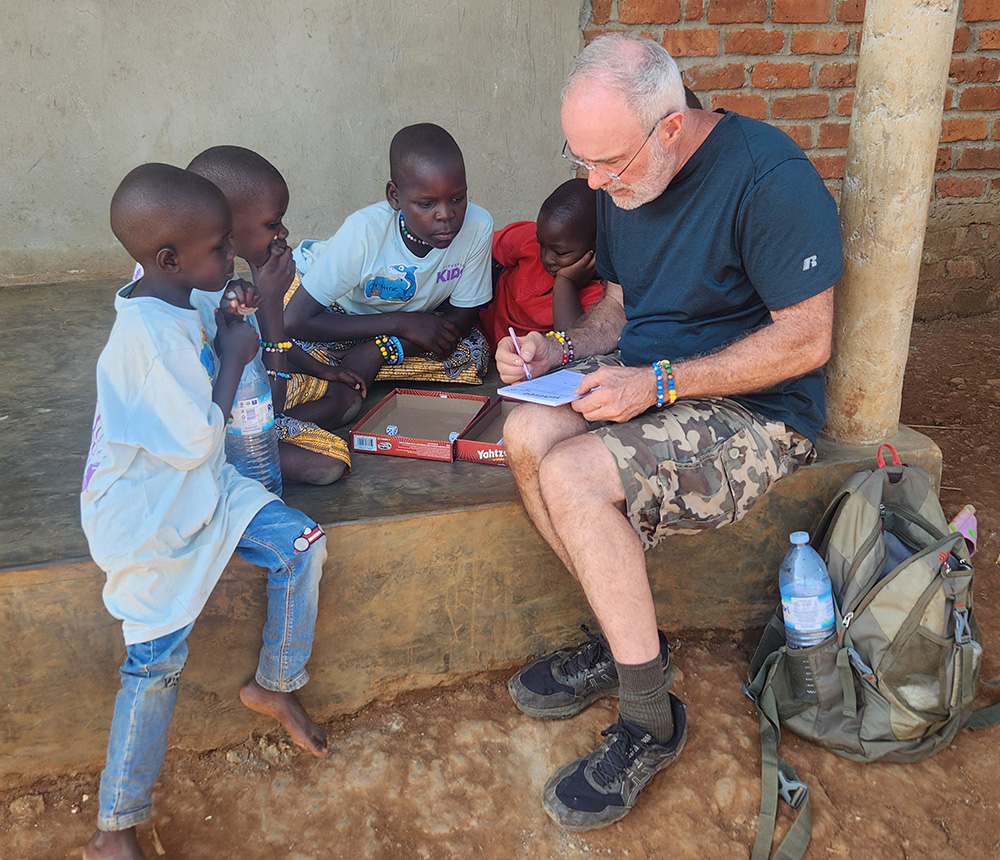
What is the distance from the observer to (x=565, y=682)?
2.34m

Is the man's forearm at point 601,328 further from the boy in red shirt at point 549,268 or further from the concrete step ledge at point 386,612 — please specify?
the concrete step ledge at point 386,612

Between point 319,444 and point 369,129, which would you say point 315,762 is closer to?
point 319,444

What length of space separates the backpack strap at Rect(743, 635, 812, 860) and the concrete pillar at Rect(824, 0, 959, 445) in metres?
0.79

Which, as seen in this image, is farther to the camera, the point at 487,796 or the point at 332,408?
the point at 332,408

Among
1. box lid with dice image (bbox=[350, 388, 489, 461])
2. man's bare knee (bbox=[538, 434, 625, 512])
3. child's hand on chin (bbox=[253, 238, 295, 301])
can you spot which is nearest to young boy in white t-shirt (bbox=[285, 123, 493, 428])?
box lid with dice image (bbox=[350, 388, 489, 461])

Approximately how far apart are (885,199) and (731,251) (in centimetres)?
55

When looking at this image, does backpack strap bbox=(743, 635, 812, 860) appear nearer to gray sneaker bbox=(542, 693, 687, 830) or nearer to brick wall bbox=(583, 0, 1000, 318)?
gray sneaker bbox=(542, 693, 687, 830)

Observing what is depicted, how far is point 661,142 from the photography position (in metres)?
2.07

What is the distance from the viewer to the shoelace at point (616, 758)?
2029mm

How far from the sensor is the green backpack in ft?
6.93

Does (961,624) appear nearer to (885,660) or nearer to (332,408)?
(885,660)

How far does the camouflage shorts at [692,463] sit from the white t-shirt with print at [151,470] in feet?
3.04

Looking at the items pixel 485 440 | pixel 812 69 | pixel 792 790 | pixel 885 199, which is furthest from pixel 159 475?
pixel 812 69

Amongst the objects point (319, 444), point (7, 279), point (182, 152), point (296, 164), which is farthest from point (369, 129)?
point (319, 444)
